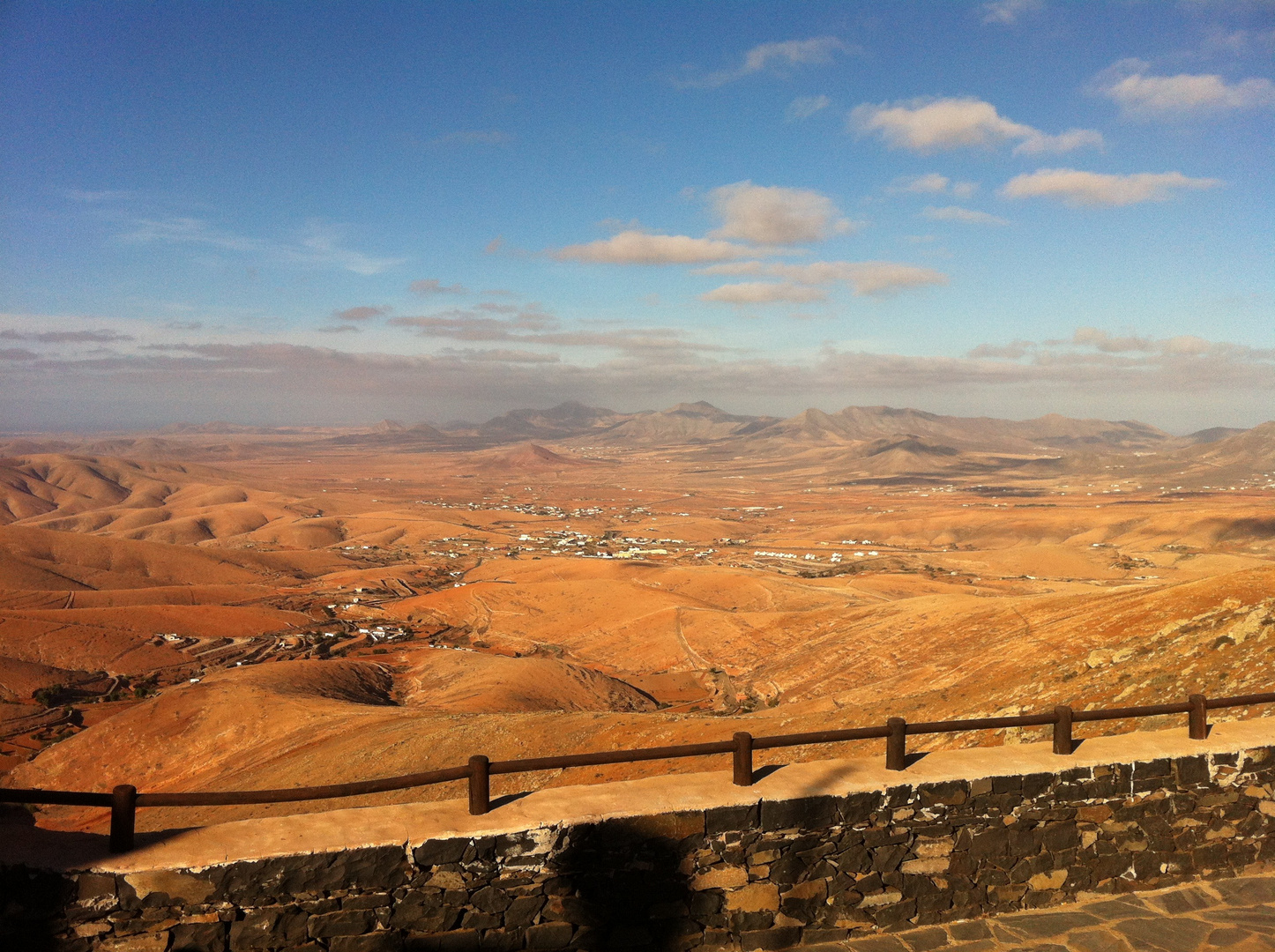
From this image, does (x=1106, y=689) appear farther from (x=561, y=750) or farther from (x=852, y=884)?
(x=561, y=750)

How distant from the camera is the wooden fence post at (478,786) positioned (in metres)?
5.72

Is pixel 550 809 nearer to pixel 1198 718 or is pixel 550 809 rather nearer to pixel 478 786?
pixel 478 786

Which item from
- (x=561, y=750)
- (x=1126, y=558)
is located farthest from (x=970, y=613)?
(x=1126, y=558)

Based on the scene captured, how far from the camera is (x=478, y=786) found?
5.75m

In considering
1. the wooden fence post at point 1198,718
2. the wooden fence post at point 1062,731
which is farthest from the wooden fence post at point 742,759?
the wooden fence post at point 1198,718

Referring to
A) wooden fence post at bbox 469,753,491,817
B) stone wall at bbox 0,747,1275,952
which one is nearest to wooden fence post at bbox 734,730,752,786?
stone wall at bbox 0,747,1275,952

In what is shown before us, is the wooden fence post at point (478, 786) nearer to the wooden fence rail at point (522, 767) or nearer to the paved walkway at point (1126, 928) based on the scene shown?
the wooden fence rail at point (522, 767)

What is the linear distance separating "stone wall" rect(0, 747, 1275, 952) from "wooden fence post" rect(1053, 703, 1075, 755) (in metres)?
0.29

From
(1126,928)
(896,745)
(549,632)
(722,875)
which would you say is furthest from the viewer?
(549,632)

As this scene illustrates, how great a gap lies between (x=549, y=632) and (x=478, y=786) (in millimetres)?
40344

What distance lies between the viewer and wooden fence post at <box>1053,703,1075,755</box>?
22.6 feet

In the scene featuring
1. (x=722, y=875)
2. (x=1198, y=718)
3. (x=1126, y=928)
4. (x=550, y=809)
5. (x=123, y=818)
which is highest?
(x=123, y=818)

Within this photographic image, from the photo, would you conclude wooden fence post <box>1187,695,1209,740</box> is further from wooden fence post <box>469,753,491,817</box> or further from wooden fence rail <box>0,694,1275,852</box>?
wooden fence post <box>469,753,491,817</box>

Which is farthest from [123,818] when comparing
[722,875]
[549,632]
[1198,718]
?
[549,632]
